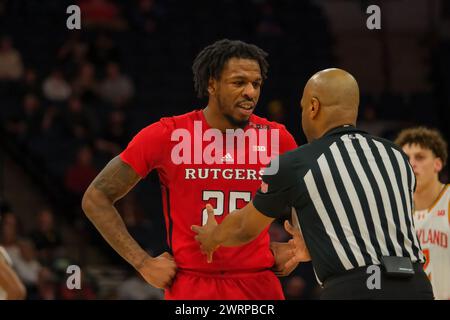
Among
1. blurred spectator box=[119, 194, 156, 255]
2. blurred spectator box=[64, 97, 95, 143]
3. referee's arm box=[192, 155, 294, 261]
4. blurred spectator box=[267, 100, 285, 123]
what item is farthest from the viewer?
blurred spectator box=[64, 97, 95, 143]

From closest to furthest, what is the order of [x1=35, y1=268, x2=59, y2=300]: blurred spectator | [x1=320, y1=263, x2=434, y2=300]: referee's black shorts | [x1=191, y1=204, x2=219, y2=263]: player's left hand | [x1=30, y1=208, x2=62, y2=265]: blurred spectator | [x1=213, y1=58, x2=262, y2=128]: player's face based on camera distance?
[x1=320, y1=263, x2=434, y2=300]: referee's black shorts, [x1=191, y1=204, x2=219, y2=263]: player's left hand, [x1=213, y1=58, x2=262, y2=128]: player's face, [x1=35, y1=268, x2=59, y2=300]: blurred spectator, [x1=30, y1=208, x2=62, y2=265]: blurred spectator

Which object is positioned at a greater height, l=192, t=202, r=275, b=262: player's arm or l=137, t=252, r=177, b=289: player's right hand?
l=192, t=202, r=275, b=262: player's arm

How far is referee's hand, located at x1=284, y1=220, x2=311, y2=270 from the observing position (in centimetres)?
499

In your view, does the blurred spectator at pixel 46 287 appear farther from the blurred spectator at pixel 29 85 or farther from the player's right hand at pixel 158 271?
the player's right hand at pixel 158 271

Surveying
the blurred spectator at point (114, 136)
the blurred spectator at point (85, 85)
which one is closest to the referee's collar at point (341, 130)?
the blurred spectator at point (114, 136)

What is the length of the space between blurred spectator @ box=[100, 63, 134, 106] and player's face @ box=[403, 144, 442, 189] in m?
6.25

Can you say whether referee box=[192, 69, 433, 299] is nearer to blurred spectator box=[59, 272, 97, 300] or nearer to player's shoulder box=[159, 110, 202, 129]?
player's shoulder box=[159, 110, 202, 129]

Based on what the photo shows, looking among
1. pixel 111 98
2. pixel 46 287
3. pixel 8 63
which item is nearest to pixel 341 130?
pixel 46 287

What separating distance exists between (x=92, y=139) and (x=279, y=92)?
8.84 ft

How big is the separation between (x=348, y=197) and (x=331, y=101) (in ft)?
1.71

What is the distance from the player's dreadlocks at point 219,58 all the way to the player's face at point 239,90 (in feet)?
0.12

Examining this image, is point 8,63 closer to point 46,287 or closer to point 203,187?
point 46,287

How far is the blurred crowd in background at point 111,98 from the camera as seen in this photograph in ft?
34.9

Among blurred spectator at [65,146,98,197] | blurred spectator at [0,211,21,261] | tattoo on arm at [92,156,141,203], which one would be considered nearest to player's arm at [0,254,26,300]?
tattoo on arm at [92,156,141,203]
